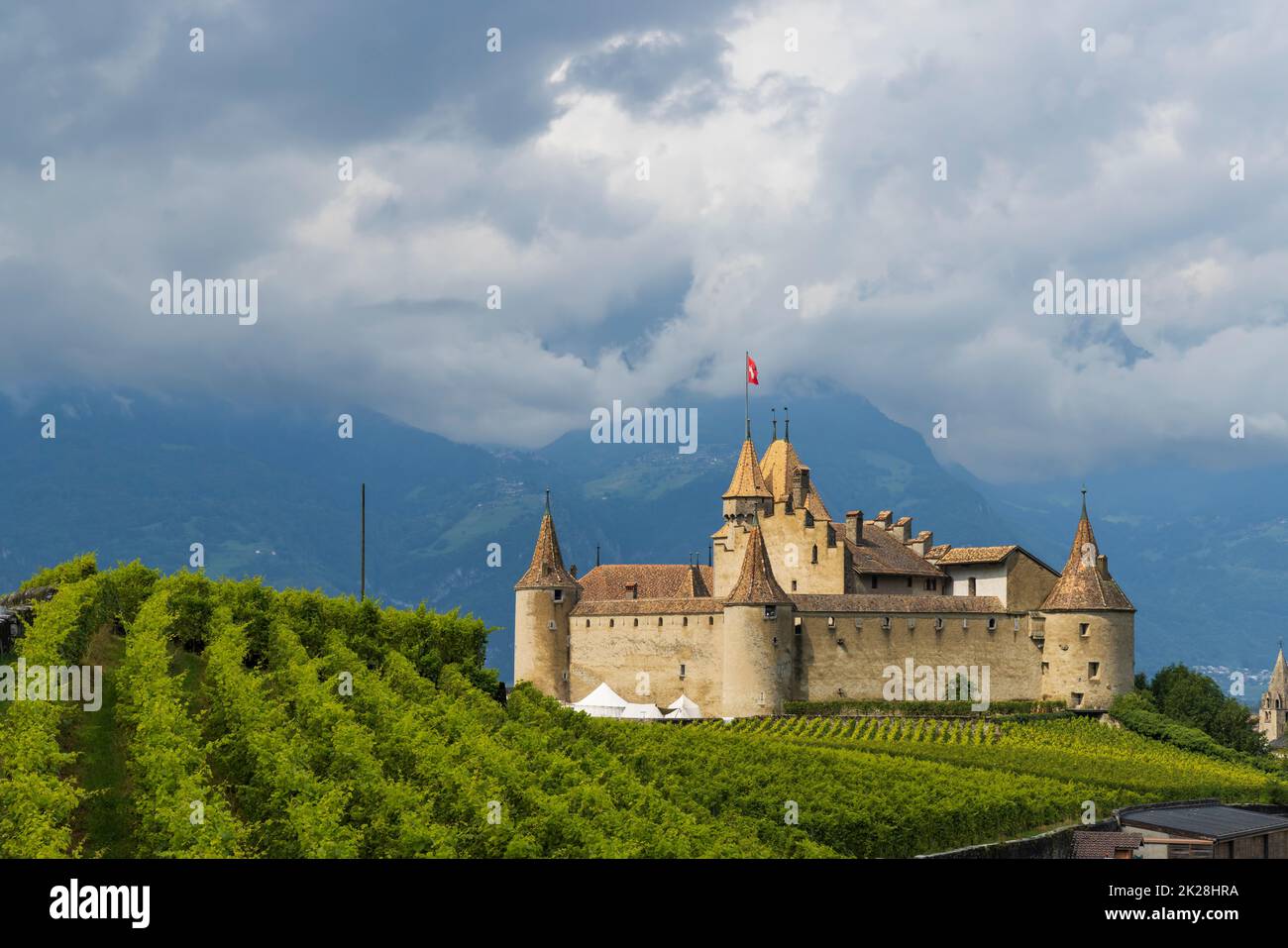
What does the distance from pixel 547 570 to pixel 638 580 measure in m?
13.6

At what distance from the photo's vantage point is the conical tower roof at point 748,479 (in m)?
93.6

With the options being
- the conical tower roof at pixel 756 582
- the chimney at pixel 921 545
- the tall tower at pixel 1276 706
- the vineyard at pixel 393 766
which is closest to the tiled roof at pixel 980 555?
the chimney at pixel 921 545

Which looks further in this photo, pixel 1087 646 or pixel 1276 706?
pixel 1276 706

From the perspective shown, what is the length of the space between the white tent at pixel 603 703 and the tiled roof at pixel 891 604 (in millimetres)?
10757

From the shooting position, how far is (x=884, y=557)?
3546 inches

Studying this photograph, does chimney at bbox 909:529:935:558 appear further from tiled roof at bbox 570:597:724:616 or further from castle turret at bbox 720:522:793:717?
tiled roof at bbox 570:597:724:616

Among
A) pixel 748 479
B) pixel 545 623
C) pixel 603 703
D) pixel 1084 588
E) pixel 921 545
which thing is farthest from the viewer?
pixel 921 545

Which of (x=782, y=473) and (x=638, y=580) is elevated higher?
(x=782, y=473)

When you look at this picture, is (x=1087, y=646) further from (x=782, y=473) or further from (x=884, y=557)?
(x=782, y=473)

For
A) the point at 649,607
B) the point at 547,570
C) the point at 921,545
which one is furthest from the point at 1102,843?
the point at 921,545

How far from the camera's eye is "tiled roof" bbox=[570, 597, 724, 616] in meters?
82.6

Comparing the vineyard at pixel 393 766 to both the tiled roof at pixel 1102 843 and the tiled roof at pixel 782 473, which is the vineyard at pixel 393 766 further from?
the tiled roof at pixel 782 473

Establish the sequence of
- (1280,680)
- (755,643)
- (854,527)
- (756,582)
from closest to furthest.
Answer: (755,643) < (756,582) < (854,527) < (1280,680)
